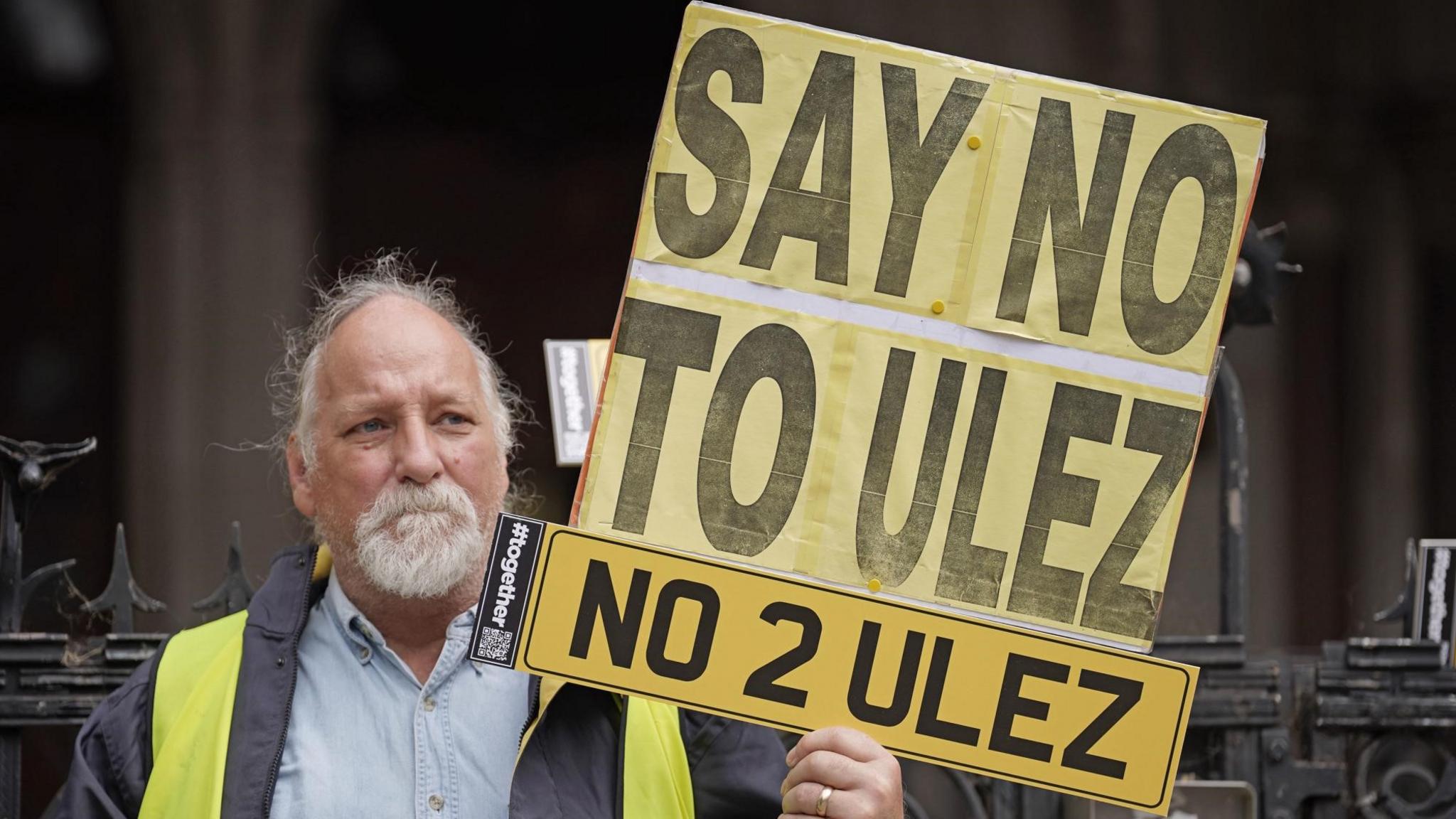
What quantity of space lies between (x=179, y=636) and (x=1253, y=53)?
168 inches

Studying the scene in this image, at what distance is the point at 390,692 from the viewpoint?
8.39 feet

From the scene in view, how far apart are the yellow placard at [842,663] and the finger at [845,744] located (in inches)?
0.7

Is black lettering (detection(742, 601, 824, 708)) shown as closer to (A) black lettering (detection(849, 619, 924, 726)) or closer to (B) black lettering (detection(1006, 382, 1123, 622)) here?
(A) black lettering (detection(849, 619, 924, 726))

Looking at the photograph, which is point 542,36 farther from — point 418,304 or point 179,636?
point 179,636

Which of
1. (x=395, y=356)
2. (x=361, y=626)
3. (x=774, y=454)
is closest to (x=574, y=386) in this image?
(x=395, y=356)

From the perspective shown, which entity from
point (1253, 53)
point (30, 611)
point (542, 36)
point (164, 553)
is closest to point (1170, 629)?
point (1253, 53)

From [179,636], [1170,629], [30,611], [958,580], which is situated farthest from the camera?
[1170,629]

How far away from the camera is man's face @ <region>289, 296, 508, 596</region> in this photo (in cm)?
255

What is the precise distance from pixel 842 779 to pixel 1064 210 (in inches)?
33.7

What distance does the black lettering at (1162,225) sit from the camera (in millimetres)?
2186

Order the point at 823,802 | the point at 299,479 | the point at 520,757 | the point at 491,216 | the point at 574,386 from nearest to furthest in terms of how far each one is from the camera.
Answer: the point at 823,802 → the point at 520,757 → the point at 299,479 → the point at 574,386 → the point at 491,216

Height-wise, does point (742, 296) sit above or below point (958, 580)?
above

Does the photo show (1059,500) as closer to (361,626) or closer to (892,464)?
(892,464)

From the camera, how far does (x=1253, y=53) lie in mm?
5402
